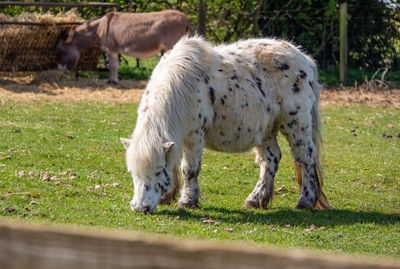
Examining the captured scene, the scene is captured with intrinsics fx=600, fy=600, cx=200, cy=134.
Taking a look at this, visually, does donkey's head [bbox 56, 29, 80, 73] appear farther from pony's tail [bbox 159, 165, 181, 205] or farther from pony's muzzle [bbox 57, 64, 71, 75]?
pony's tail [bbox 159, 165, 181, 205]

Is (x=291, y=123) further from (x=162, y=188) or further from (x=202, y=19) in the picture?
(x=202, y=19)

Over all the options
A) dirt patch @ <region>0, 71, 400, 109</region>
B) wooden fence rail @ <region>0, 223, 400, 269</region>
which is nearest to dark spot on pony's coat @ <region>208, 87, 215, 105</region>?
wooden fence rail @ <region>0, 223, 400, 269</region>

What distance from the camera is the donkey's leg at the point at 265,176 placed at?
6.72 meters

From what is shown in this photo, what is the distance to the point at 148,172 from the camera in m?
5.71

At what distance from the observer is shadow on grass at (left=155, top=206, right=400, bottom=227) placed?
237 inches

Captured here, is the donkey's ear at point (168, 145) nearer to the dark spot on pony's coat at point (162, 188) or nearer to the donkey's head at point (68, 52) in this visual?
the dark spot on pony's coat at point (162, 188)

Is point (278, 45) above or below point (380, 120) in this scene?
above

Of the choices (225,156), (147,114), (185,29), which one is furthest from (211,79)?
(185,29)

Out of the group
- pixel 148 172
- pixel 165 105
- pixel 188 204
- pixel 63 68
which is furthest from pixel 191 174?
pixel 63 68

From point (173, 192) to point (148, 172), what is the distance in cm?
91

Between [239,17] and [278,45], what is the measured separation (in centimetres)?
1126

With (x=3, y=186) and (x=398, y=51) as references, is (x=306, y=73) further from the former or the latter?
(x=398, y=51)

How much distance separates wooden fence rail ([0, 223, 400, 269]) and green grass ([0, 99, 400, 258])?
384 cm

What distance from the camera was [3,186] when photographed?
666 cm
